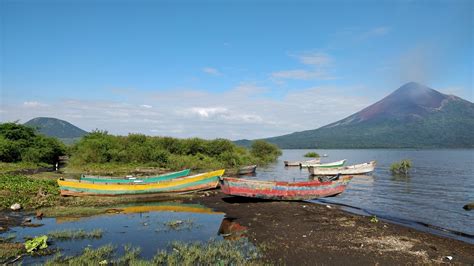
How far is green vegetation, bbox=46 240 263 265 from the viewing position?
8852 mm

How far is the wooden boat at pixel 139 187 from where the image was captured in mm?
18953

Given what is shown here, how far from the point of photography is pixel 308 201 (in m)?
20.0

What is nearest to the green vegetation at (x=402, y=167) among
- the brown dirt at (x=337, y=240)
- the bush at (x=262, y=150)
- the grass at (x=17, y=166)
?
the brown dirt at (x=337, y=240)

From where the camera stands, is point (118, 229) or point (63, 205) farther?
point (63, 205)

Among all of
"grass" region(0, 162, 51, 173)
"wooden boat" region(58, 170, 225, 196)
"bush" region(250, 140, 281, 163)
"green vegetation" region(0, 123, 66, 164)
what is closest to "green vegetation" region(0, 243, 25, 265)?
"wooden boat" region(58, 170, 225, 196)

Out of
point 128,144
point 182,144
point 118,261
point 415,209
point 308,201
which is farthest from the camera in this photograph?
point 182,144

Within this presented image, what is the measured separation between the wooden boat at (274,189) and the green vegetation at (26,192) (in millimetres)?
10161

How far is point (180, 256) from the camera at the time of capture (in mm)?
9531

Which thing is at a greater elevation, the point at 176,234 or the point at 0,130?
the point at 0,130

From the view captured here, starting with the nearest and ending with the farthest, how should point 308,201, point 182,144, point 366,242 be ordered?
point 366,242 → point 308,201 → point 182,144

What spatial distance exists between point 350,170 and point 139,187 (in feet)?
96.9

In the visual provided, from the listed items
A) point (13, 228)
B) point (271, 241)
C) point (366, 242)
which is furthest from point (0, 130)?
point (366, 242)

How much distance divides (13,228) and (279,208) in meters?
12.4

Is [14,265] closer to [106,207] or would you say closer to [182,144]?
[106,207]
